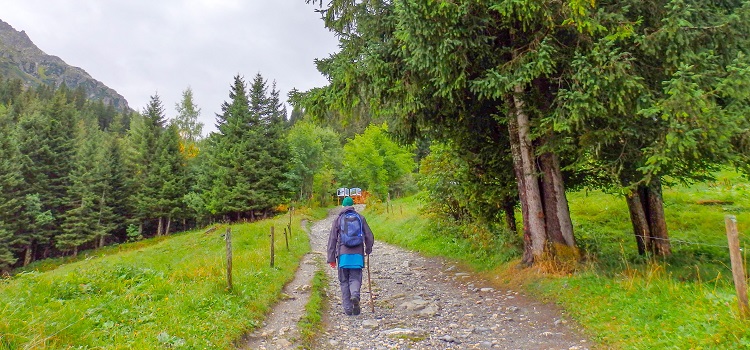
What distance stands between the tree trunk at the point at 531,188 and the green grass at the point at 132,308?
226 inches

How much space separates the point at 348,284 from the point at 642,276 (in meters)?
5.25

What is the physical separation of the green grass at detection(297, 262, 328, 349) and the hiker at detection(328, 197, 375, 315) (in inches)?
22.7

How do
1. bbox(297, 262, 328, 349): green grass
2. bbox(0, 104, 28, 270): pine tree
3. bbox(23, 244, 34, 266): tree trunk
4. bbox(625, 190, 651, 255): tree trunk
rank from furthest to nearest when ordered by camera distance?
bbox(23, 244, 34, 266): tree trunk → bbox(0, 104, 28, 270): pine tree → bbox(625, 190, 651, 255): tree trunk → bbox(297, 262, 328, 349): green grass

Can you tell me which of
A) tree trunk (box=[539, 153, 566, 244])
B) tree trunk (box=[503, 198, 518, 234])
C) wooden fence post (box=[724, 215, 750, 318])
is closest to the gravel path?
tree trunk (box=[539, 153, 566, 244])

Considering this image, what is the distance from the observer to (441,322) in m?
6.48

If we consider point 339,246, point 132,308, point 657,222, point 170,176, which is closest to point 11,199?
point 170,176

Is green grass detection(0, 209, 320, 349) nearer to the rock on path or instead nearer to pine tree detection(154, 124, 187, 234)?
the rock on path

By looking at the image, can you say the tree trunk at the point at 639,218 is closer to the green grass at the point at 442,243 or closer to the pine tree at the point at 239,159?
the green grass at the point at 442,243

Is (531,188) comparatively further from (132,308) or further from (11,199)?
(11,199)

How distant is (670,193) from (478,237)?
11.9 meters

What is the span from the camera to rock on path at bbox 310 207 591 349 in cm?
552

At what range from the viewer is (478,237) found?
39.4ft

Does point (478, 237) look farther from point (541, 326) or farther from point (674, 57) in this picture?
point (674, 57)

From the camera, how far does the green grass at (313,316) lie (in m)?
5.65
